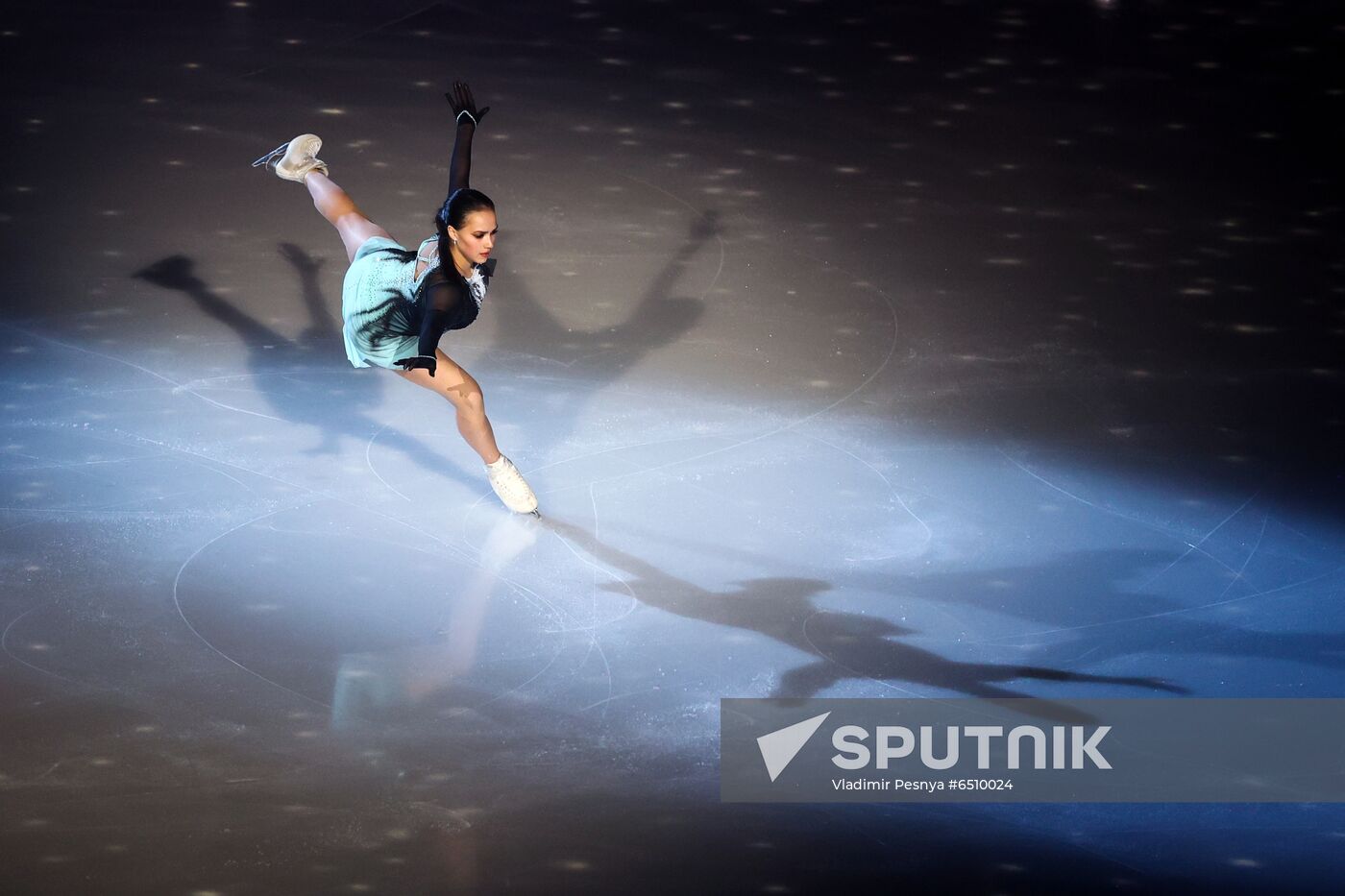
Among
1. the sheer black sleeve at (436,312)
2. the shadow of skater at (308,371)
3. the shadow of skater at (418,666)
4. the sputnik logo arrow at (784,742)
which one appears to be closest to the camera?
the sputnik logo arrow at (784,742)

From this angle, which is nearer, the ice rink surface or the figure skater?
the ice rink surface

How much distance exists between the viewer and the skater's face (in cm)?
375

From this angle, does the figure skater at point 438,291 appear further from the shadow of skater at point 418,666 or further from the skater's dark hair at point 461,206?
the shadow of skater at point 418,666

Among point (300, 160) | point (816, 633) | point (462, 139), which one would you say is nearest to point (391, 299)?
point (462, 139)

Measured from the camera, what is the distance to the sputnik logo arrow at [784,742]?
3316 mm

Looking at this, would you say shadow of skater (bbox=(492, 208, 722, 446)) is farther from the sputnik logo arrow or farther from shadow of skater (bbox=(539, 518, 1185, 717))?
the sputnik logo arrow

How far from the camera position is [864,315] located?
17.1 ft

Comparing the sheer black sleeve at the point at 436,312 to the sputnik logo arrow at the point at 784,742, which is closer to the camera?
the sputnik logo arrow at the point at 784,742

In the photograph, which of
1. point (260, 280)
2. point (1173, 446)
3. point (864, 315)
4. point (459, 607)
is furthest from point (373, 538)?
point (1173, 446)

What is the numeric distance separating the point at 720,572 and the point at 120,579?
5.07 ft

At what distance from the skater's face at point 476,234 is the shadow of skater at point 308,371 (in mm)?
856

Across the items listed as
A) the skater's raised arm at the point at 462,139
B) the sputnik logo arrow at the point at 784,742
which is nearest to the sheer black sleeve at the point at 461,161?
the skater's raised arm at the point at 462,139

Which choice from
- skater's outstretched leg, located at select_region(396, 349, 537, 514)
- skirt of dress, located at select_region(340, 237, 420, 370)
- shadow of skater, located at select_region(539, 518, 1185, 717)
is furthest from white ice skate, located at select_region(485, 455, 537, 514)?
skirt of dress, located at select_region(340, 237, 420, 370)

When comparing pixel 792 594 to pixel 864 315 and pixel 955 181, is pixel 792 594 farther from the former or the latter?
pixel 955 181
